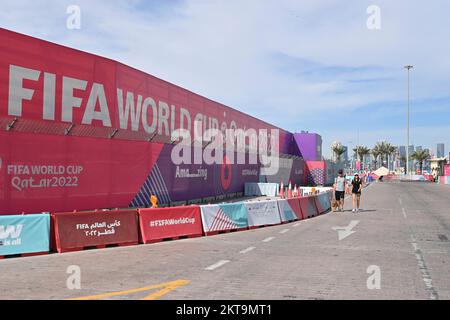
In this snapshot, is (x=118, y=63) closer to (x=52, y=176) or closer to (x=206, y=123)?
(x=52, y=176)

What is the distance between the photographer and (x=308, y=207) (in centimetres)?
2022

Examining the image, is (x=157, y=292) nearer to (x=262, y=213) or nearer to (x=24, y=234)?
(x=24, y=234)

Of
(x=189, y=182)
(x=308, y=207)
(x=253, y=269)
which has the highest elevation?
(x=189, y=182)

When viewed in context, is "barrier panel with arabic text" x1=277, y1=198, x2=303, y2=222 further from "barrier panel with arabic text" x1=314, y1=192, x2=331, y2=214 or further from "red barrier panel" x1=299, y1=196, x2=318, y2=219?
"barrier panel with arabic text" x1=314, y1=192, x2=331, y2=214

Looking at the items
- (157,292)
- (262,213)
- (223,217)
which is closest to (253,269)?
(157,292)

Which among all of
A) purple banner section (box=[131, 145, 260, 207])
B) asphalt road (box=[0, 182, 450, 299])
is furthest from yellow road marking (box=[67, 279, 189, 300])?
purple banner section (box=[131, 145, 260, 207])

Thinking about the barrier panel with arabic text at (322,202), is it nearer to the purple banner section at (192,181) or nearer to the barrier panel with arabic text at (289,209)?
the barrier panel with arabic text at (289,209)

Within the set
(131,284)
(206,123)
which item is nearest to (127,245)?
(131,284)

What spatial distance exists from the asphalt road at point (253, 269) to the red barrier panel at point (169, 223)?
56 cm

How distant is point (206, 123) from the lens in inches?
1159

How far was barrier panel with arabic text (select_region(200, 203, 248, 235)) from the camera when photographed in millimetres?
14158

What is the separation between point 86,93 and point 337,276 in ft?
43.4

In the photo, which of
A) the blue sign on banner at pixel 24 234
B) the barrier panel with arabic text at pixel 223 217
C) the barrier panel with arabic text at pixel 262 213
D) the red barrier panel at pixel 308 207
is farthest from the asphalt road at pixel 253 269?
the red barrier panel at pixel 308 207

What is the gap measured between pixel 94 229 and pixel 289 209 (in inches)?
360
